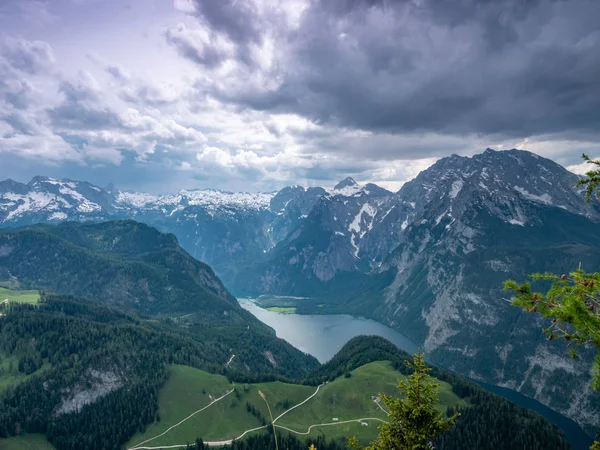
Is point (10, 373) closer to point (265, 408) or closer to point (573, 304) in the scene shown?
point (265, 408)

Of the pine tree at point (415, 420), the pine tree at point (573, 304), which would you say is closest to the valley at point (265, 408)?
the pine tree at point (415, 420)

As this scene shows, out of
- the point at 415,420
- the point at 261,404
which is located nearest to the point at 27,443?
the point at 261,404

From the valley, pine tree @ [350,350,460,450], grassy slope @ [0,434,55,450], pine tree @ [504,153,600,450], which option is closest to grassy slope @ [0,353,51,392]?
grassy slope @ [0,434,55,450]

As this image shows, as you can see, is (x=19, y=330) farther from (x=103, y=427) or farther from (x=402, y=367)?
(x=402, y=367)

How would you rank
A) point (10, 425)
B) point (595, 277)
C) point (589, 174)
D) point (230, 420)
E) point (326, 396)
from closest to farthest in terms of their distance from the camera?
1. point (595, 277)
2. point (589, 174)
3. point (10, 425)
4. point (230, 420)
5. point (326, 396)

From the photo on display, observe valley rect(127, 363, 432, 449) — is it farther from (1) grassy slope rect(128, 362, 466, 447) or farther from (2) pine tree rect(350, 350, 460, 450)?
(2) pine tree rect(350, 350, 460, 450)

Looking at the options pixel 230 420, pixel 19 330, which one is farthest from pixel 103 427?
pixel 19 330

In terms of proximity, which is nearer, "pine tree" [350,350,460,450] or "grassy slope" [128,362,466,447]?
"pine tree" [350,350,460,450]
